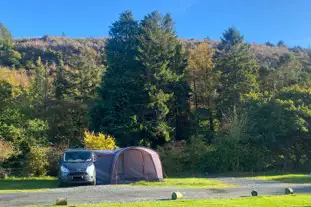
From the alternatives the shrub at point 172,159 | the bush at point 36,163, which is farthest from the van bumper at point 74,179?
the shrub at point 172,159

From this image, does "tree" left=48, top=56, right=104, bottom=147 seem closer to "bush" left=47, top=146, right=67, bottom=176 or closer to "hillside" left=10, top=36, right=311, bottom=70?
"bush" left=47, top=146, right=67, bottom=176

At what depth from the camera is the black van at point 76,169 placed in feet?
56.2

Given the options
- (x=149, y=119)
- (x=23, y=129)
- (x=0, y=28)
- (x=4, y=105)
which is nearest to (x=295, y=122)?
(x=149, y=119)

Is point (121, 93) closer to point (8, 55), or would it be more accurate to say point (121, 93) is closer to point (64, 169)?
point (64, 169)

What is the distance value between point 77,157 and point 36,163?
7.05 metres

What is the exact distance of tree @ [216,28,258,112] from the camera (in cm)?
3672

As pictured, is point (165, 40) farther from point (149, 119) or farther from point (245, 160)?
point (245, 160)

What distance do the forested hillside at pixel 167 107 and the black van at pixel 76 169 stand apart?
6.90m

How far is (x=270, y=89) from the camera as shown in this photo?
4162 cm

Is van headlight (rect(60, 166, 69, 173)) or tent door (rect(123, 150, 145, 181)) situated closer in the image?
van headlight (rect(60, 166, 69, 173))

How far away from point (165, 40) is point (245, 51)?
37.7ft

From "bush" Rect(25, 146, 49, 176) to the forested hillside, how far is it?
0.25 ft

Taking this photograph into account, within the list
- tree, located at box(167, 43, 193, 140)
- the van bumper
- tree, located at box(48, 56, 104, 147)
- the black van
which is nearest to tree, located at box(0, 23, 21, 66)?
tree, located at box(48, 56, 104, 147)

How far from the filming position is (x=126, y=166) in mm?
20391
